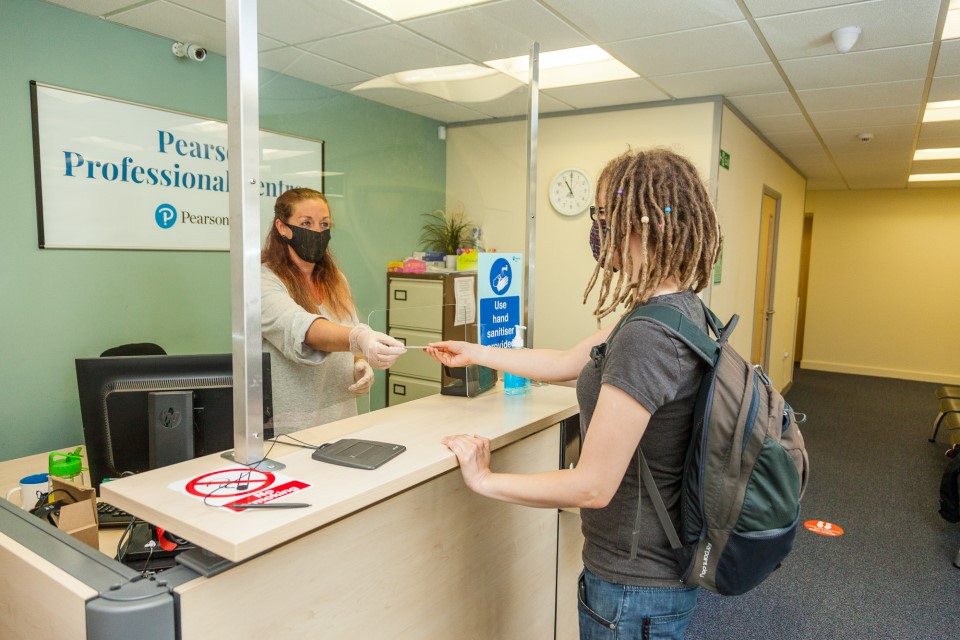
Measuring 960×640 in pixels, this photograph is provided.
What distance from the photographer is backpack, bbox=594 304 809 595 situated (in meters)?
1.11

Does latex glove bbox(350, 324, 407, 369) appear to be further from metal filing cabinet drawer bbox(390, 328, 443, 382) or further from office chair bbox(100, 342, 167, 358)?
office chair bbox(100, 342, 167, 358)

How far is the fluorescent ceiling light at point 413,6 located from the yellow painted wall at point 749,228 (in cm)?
201

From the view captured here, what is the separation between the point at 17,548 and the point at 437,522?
30.1 inches

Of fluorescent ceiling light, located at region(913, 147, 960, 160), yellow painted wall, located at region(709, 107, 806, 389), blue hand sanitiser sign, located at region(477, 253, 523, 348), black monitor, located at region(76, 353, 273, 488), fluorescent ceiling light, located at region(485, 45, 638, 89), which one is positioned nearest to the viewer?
black monitor, located at region(76, 353, 273, 488)

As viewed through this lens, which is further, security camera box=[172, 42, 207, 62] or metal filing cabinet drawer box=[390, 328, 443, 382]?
security camera box=[172, 42, 207, 62]

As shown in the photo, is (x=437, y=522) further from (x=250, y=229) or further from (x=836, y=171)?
(x=836, y=171)

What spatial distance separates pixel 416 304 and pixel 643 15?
1.78 meters

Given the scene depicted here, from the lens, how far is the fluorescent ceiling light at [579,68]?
332 cm

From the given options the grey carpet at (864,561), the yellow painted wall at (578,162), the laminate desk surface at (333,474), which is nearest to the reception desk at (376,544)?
the laminate desk surface at (333,474)

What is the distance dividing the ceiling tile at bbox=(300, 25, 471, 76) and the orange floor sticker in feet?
10.5

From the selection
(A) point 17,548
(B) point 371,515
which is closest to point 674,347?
(B) point 371,515

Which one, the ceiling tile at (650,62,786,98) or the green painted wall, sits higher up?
the ceiling tile at (650,62,786,98)

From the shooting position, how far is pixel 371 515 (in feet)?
3.97

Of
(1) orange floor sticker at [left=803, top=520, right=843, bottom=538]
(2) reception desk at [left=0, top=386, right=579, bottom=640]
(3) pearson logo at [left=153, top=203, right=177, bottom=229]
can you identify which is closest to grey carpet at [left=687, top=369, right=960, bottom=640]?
(1) orange floor sticker at [left=803, top=520, right=843, bottom=538]
